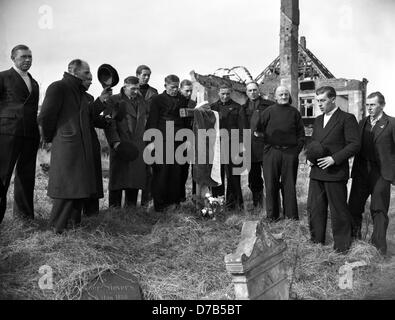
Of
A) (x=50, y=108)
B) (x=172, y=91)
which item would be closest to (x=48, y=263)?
→ (x=50, y=108)

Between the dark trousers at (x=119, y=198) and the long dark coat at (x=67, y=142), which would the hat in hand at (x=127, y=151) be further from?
the long dark coat at (x=67, y=142)

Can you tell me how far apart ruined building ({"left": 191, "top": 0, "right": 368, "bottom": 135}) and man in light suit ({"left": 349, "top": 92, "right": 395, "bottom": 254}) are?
9.78 metres

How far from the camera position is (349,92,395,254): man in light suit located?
244 inches

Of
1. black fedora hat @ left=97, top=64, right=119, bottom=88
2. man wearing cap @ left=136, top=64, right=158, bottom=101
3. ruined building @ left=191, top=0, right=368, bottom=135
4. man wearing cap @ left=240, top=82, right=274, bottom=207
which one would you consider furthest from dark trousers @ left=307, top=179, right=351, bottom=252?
ruined building @ left=191, top=0, right=368, bottom=135

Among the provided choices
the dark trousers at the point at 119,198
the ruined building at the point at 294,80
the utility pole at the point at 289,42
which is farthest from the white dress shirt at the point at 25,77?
the utility pole at the point at 289,42

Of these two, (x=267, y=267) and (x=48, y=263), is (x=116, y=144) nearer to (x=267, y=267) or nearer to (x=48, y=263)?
(x=48, y=263)

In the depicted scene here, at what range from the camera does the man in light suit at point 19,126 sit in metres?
5.92

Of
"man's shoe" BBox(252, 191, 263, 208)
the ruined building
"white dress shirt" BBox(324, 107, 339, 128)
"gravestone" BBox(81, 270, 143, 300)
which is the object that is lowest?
"gravestone" BBox(81, 270, 143, 300)

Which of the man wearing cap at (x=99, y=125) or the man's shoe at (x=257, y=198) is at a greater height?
the man wearing cap at (x=99, y=125)

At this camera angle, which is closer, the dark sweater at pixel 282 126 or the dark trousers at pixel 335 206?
the dark trousers at pixel 335 206

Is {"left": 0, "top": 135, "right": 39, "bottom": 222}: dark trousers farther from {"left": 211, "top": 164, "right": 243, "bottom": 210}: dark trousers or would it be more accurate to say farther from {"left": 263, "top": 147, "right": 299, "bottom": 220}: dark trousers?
{"left": 263, "top": 147, "right": 299, "bottom": 220}: dark trousers

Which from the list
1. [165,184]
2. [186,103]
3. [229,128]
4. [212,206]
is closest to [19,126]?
[165,184]

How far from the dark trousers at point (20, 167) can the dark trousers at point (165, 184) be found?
1828 millimetres
